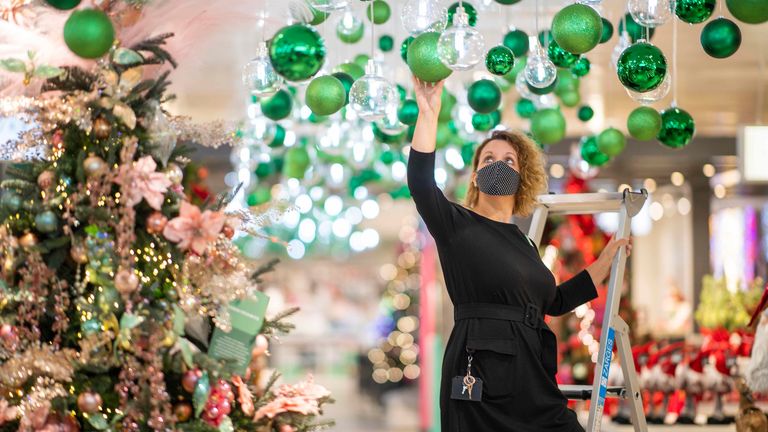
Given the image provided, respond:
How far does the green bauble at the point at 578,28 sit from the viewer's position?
3055 millimetres

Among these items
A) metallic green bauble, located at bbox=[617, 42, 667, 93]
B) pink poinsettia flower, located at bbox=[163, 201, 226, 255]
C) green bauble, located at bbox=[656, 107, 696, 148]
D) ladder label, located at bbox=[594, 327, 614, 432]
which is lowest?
ladder label, located at bbox=[594, 327, 614, 432]

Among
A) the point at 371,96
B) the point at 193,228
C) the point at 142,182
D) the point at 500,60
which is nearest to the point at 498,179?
the point at 500,60

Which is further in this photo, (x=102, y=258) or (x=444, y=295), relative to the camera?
(x=444, y=295)

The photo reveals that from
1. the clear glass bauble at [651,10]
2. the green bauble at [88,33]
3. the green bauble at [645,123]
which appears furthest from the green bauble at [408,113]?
the green bauble at [88,33]

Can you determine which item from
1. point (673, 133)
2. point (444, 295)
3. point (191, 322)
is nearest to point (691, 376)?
point (673, 133)

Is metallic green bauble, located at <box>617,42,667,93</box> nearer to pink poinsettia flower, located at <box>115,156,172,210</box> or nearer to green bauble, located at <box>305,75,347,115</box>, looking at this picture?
green bauble, located at <box>305,75,347,115</box>

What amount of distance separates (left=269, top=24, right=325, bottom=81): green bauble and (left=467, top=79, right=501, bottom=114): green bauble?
4.38 ft

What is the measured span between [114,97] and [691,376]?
4192mm

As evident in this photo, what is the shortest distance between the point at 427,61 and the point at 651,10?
2.07ft

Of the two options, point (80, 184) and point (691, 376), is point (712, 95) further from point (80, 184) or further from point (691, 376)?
point (80, 184)

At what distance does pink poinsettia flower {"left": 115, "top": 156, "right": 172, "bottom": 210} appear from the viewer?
2625 millimetres

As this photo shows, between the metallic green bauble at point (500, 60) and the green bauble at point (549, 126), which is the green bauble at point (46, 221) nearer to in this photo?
the metallic green bauble at point (500, 60)

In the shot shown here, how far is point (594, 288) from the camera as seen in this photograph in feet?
12.1

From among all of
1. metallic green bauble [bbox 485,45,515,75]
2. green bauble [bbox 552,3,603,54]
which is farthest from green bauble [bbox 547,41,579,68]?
green bauble [bbox 552,3,603,54]
